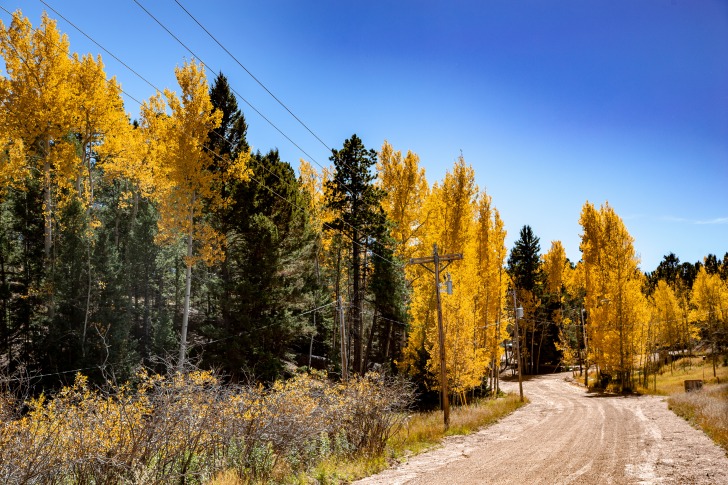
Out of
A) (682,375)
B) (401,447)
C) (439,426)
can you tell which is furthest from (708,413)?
(682,375)

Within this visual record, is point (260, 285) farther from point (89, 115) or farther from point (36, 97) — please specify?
point (36, 97)

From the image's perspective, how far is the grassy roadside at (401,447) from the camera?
9.59m

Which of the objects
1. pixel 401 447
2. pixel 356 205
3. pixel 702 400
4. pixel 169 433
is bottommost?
pixel 401 447

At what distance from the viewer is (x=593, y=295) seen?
3362 centimetres

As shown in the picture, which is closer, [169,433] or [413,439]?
[169,433]

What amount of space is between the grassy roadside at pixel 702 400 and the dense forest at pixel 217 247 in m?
5.01

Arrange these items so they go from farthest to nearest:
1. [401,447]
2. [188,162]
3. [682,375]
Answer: [682,375], [188,162], [401,447]

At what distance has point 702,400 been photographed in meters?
19.8

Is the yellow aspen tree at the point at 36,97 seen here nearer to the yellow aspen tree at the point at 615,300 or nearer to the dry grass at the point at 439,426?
the dry grass at the point at 439,426

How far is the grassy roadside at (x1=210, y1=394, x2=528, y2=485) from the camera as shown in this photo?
31.5 feet

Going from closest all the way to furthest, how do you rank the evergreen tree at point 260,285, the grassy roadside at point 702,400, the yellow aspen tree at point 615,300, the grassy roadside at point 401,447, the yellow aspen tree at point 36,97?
the grassy roadside at point 401,447, the grassy roadside at point 702,400, the yellow aspen tree at point 36,97, the evergreen tree at point 260,285, the yellow aspen tree at point 615,300

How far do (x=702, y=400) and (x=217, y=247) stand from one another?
23510mm

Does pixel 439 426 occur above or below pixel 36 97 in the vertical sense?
below

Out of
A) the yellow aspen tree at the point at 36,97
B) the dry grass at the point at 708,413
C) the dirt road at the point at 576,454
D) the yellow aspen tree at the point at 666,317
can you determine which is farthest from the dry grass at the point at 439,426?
the yellow aspen tree at the point at 666,317
